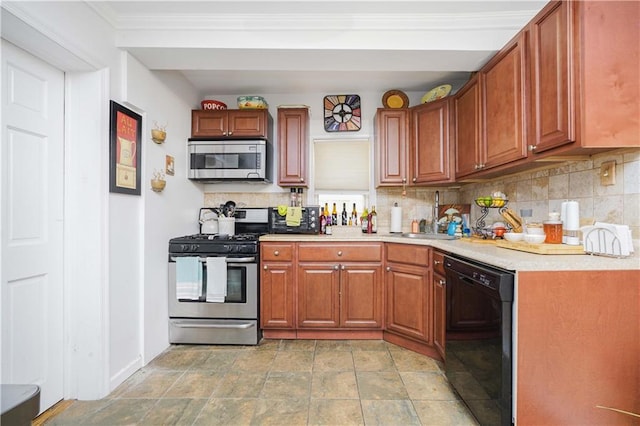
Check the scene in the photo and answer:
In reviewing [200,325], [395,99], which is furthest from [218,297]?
[395,99]

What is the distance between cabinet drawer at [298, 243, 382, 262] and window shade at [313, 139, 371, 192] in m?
0.89

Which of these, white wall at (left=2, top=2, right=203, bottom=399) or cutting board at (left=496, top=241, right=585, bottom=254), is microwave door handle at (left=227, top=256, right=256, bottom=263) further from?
cutting board at (left=496, top=241, right=585, bottom=254)

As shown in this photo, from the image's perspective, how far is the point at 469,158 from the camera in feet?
7.77

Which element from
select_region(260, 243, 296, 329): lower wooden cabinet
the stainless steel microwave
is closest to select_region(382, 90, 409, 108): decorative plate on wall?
the stainless steel microwave

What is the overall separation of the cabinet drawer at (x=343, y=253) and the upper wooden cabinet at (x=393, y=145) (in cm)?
77

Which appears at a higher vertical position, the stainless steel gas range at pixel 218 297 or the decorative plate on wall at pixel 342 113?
the decorative plate on wall at pixel 342 113

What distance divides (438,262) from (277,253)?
1339 mm

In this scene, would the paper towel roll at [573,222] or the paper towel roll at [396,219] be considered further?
the paper towel roll at [396,219]

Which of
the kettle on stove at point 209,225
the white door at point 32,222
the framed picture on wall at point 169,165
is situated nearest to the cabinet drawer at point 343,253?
the kettle on stove at point 209,225

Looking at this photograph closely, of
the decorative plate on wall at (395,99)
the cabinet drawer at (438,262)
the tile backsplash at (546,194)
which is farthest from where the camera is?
the decorative plate on wall at (395,99)

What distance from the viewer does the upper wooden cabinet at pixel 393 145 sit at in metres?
2.93

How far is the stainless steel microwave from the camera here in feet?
9.55

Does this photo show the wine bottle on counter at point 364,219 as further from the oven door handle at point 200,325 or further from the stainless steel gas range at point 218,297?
the oven door handle at point 200,325

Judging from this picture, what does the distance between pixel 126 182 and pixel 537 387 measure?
2.60 metres
